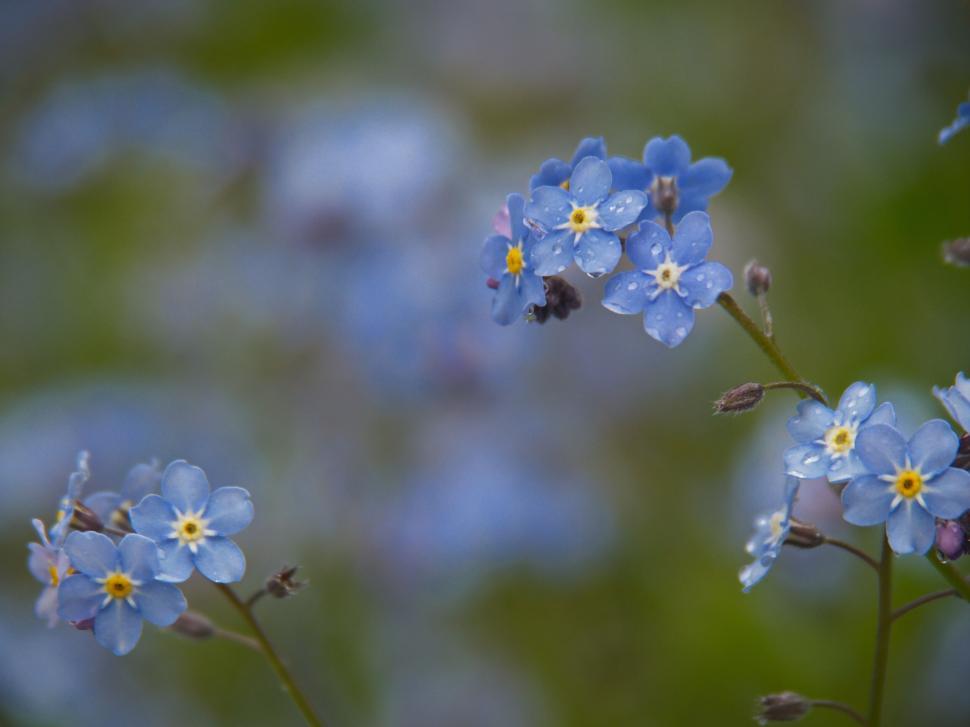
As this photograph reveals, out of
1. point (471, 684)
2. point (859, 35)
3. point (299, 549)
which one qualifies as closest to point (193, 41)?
point (859, 35)

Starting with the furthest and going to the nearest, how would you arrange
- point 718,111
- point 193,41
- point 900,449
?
1. point 193,41
2. point 718,111
3. point 900,449

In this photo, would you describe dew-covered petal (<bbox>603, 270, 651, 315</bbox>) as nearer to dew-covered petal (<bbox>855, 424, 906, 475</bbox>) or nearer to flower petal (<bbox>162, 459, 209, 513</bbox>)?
dew-covered petal (<bbox>855, 424, 906, 475</bbox>)

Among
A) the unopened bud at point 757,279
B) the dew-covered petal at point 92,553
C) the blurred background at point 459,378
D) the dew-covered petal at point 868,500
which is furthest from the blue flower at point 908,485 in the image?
the blurred background at point 459,378

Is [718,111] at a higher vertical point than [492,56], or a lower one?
lower

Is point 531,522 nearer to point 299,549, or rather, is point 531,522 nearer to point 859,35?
point 299,549

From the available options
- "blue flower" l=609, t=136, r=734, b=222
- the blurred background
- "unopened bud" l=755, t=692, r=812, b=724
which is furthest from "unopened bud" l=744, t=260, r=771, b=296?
the blurred background

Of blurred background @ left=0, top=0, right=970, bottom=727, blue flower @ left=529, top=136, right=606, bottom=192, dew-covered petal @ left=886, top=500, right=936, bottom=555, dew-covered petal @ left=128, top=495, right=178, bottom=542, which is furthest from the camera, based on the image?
blurred background @ left=0, top=0, right=970, bottom=727
